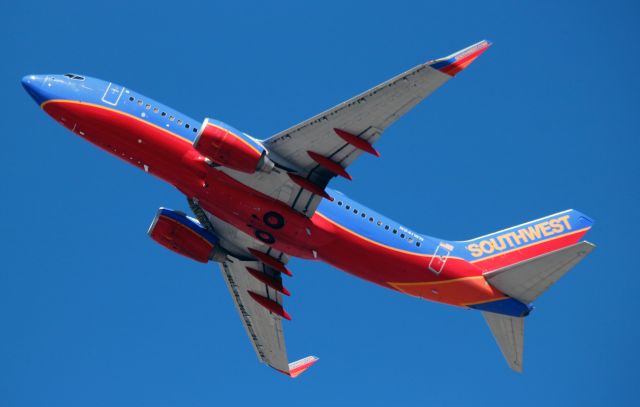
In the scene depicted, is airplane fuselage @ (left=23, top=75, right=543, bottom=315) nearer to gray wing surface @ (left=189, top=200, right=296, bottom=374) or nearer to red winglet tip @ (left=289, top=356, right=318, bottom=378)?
gray wing surface @ (left=189, top=200, right=296, bottom=374)

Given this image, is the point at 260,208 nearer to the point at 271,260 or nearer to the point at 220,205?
the point at 220,205

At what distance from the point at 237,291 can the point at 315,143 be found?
17263mm

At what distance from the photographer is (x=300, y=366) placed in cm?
6288

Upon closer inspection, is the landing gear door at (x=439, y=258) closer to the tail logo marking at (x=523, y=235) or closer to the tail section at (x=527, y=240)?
the tail section at (x=527, y=240)

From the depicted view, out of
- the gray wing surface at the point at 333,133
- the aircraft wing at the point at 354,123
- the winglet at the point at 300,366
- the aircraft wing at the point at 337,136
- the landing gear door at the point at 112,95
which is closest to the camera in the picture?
the aircraft wing at the point at 354,123

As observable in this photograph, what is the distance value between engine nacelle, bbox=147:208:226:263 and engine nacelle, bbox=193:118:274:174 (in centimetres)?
1044

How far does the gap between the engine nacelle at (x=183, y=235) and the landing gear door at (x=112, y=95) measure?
32.4 feet

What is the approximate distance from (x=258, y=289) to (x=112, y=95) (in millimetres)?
18117

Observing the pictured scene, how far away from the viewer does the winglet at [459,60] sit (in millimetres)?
41375

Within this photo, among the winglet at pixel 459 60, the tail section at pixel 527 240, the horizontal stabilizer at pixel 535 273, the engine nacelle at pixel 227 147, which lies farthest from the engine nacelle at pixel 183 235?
the winglet at pixel 459 60

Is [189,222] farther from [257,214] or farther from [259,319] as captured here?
[259,319]

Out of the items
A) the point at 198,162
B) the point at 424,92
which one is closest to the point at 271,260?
the point at 198,162

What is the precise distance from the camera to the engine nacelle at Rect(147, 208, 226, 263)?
185 ft

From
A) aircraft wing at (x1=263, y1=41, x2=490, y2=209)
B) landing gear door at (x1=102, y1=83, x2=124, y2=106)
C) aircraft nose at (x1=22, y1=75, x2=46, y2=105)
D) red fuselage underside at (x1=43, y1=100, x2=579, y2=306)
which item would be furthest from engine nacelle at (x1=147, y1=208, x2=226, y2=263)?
aircraft nose at (x1=22, y1=75, x2=46, y2=105)
